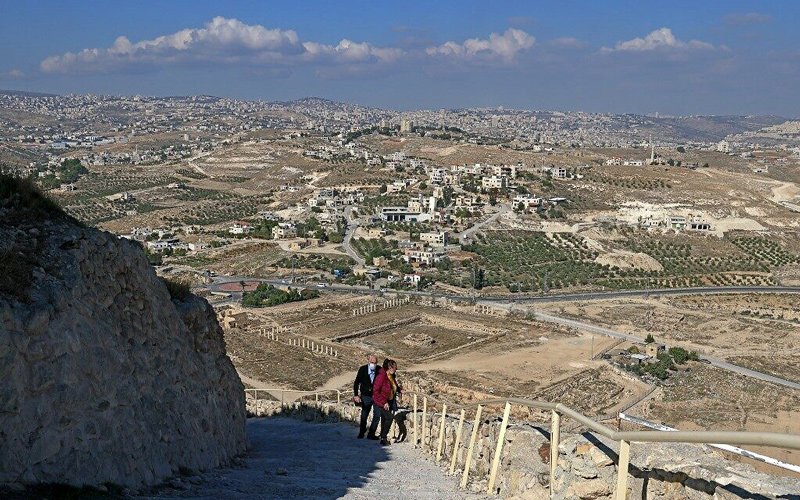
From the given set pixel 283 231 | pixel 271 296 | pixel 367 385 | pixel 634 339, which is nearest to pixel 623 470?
pixel 367 385

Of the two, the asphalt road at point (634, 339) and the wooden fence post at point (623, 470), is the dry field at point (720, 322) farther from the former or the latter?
the wooden fence post at point (623, 470)

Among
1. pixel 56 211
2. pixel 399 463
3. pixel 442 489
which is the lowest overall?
pixel 399 463

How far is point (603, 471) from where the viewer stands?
5.70 m

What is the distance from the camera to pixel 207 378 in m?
11.8

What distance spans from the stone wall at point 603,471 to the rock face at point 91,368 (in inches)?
150

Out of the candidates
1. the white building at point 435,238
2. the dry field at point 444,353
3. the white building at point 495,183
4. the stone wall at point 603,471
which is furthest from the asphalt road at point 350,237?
the stone wall at point 603,471

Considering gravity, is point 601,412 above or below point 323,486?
below

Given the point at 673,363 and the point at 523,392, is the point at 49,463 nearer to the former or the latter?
the point at 523,392

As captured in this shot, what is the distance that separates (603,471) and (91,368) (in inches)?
209

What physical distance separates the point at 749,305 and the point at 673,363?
22.6 metres

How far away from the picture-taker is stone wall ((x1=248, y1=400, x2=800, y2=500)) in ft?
15.0

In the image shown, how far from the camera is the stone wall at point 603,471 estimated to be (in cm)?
459

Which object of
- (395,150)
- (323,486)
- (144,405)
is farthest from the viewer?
(395,150)

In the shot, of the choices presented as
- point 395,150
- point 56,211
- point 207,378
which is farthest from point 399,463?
point 395,150
